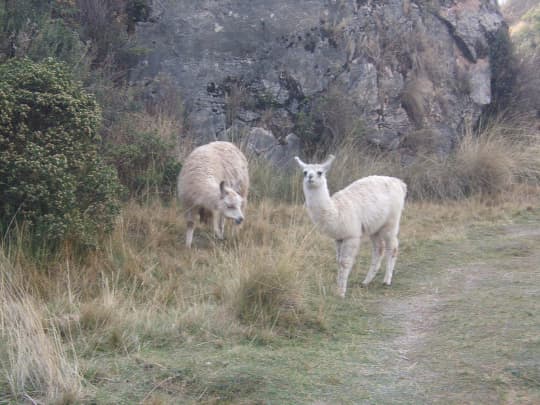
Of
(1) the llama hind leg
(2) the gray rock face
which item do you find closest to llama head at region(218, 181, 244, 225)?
(1) the llama hind leg

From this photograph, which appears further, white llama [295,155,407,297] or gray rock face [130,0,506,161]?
gray rock face [130,0,506,161]

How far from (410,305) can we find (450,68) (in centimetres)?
960

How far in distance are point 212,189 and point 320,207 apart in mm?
2150

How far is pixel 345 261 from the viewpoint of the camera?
7246mm

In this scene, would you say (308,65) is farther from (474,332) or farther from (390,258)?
(474,332)

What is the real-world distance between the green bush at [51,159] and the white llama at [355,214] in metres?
2.18

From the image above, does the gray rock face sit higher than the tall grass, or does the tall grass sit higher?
the gray rock face

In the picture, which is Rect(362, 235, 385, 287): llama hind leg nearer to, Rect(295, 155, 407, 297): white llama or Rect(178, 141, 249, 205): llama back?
Rect(295, 155, 407, 297): white llama

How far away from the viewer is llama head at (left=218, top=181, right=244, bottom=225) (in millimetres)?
8812

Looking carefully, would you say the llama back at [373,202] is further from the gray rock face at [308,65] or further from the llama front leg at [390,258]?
the gray rock face at [308,65]

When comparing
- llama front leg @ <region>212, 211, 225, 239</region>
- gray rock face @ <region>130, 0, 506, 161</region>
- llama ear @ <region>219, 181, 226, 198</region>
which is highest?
gray rock face @ <region>130, 0, 506, 161</region>

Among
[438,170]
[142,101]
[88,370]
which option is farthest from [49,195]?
[438,170]

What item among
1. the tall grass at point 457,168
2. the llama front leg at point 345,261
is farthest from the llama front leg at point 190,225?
the tall grass at point 457,168

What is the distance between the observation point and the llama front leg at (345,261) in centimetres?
717
